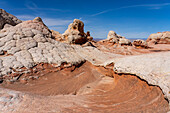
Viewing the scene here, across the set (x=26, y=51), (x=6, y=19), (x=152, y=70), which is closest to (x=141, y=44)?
(x=152, y=70)

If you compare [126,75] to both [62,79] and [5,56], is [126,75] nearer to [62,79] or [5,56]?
[62,79]

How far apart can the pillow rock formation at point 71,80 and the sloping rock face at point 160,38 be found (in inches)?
880

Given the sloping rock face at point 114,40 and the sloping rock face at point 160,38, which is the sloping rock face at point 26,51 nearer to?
the sloping rock face at point 114,40

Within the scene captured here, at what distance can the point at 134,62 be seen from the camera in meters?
4.77

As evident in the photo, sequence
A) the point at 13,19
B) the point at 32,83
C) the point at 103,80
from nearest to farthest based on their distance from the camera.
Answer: the point at 32,83, the point at 103,80, the point at 13,19

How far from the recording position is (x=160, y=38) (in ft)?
78.5

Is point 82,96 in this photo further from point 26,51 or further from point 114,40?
point 114,40

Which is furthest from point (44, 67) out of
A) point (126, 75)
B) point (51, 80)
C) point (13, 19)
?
point (13, 19)

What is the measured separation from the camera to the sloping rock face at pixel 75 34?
44.8ft

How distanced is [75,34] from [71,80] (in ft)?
30.2

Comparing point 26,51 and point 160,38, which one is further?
point 160,38

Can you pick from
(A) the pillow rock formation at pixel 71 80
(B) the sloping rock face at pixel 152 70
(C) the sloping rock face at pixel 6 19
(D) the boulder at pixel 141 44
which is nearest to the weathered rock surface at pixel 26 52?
(A) the pillow rock formation at pixel 71 80

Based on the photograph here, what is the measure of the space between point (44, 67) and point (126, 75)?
443 cm

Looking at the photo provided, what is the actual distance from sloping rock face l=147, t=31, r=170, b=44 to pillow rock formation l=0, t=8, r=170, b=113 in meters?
22.3
